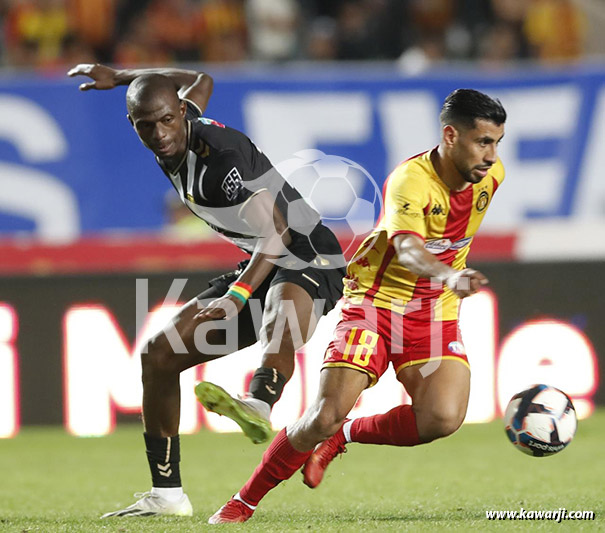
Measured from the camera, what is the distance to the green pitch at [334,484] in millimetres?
5109

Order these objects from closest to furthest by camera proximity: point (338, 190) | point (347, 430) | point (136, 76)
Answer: point (347, 430)
point (136, 76)
point (338, 190)

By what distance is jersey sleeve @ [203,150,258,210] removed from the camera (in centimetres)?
527

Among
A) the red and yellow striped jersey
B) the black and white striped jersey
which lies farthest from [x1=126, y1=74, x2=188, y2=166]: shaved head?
the red and yellow striped jersey

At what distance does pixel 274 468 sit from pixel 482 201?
5.08 ft

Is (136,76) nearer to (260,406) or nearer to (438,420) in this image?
(260,406)

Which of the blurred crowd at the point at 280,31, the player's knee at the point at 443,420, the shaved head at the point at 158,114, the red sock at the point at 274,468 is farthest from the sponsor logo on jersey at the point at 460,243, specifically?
the blurred crowd at the point at 280,31

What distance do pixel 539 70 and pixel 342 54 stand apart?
2.17 m

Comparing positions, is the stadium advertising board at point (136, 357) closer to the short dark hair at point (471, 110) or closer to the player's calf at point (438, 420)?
the player's calf at point (438, 420)

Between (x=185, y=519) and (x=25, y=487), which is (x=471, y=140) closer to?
(x=185, y=519)

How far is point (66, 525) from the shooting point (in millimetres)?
5129

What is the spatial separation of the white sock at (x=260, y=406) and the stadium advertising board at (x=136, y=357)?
160 inches

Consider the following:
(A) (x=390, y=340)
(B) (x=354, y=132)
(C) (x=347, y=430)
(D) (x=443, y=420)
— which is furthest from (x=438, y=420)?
(B) (x=354, y=132)

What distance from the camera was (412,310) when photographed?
5.34 meters

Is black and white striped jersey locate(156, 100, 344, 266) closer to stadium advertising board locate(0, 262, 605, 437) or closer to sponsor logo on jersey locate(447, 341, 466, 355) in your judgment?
→ sponsor logo on jersey locate(447, 341, 466, 355)
